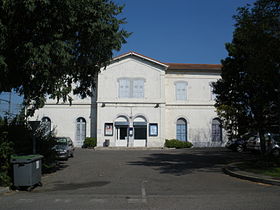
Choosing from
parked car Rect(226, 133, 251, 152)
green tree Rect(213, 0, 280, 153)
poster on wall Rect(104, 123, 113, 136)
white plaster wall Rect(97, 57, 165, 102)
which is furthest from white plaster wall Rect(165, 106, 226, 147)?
green tree Rect(213, 0, 280, 153)

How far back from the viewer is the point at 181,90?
106ft

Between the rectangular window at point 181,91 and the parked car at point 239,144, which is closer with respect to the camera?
the parked car at point 239,144

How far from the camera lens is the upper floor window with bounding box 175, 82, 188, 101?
1270 inches

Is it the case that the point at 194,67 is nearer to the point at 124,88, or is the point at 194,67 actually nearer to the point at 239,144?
the point at 124,88

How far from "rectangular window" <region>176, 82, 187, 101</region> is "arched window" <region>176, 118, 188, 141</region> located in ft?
7.92

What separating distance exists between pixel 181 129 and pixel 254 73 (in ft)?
63.2

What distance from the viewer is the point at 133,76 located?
31156 mm

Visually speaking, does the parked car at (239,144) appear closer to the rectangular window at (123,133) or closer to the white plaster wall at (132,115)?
the white plaster wall at (132,115)

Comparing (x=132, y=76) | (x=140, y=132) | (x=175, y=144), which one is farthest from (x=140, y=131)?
(x=132, y=76)

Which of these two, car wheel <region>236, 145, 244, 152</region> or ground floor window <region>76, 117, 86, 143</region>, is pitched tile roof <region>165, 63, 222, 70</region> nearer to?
car wheel <region>236, 145, 244, 152</region>

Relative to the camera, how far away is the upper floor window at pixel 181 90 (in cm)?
3225

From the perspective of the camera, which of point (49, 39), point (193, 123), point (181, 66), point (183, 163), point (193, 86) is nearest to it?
point (49, 39)

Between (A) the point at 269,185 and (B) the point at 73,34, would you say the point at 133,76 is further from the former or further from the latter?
(A) the point at 269,185

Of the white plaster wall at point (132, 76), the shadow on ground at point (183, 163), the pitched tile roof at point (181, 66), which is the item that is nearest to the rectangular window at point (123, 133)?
the white plaster wall at point (132, 76)
